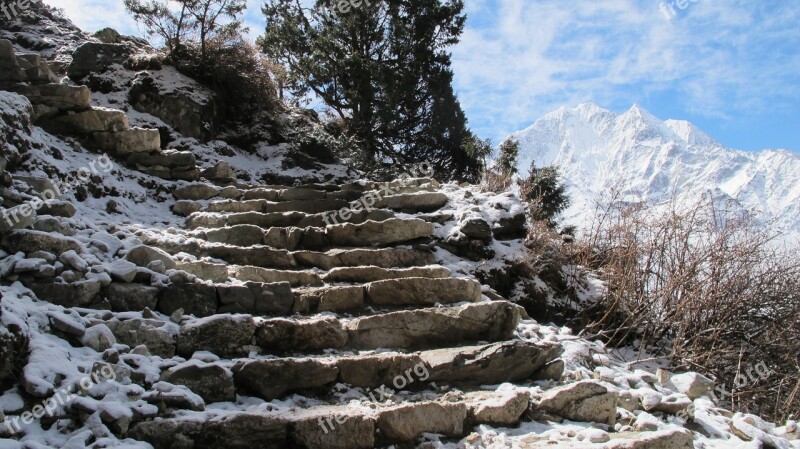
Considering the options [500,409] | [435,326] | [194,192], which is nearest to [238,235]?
[194,192]

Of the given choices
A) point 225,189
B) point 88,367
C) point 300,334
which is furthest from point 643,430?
point 225,189

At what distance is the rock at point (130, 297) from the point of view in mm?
4449

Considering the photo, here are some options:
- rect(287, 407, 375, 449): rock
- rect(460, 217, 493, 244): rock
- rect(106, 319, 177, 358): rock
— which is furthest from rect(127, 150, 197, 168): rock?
rect(287, 407, 375, 449): rock

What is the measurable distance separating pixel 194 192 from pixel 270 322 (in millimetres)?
4416

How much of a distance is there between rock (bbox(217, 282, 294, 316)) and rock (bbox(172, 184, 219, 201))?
362 cm

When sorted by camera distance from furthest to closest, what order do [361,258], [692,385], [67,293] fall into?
[361,258]
[692,385]
[67,293]

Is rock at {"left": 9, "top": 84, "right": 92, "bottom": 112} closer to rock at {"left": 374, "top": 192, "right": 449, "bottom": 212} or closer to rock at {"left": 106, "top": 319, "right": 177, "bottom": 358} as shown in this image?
rock at {"left": 374, "top": 192, "right": 449, "bottom": 212}

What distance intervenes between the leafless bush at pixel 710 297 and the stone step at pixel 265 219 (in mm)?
3393

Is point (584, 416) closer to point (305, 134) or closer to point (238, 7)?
point (305, 134)

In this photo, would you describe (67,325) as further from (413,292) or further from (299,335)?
(413,292)

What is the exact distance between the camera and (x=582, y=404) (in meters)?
4.02

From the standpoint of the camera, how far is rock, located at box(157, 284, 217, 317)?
4.60 metres

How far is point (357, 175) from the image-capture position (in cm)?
1191

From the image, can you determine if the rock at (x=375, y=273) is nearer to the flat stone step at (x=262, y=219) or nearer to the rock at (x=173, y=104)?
the flat stone step at (x=262, y=219)
